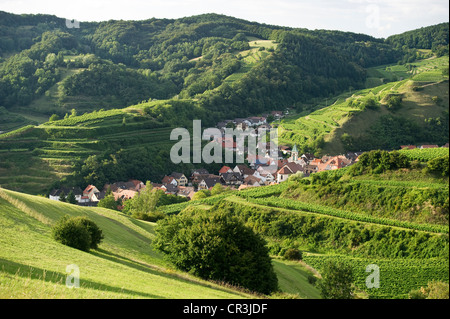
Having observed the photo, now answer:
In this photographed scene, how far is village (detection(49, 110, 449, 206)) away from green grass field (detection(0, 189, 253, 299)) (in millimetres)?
35229

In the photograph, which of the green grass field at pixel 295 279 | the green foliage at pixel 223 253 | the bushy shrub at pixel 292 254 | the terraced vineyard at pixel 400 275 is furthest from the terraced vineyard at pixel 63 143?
the terraced vineyard at pixel 400 275

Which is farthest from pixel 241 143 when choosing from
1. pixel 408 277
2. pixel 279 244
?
pixel 408 277

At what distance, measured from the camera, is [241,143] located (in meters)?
95.1

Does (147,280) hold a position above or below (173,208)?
above

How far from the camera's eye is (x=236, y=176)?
76625 millimetres

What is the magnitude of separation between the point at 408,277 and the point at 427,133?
188 feet

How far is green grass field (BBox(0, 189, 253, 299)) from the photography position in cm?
1308

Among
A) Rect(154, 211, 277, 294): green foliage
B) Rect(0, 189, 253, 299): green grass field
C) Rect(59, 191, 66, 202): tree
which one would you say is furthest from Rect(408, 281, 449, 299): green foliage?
Rect(59, 191, 66, 202): tree

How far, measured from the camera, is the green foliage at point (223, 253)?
22.2 m

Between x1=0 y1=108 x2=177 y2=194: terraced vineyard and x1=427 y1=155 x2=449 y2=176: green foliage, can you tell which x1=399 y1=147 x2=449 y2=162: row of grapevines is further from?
x1=0 y1=108 x2=177 y2=194: terraced vineyard

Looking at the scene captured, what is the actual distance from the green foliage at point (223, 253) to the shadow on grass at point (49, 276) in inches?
319

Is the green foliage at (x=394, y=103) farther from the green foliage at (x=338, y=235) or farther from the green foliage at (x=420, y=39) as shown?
the green foliage at (x=420, y=39)

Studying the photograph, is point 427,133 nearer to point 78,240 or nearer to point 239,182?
point 239,182

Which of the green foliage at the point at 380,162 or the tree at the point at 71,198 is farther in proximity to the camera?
the tree at the point at 71,198
